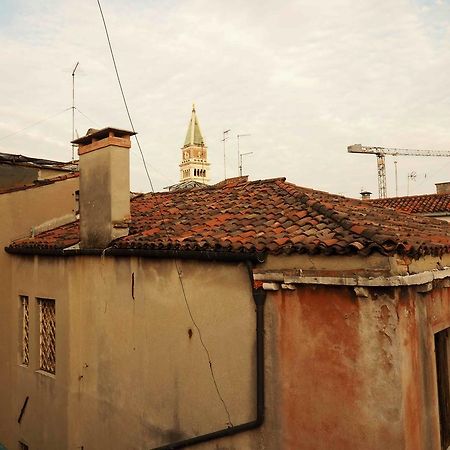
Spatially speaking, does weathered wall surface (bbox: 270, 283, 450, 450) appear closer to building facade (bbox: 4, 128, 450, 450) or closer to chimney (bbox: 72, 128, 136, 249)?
building facade (bbox: 4, 128, 450, 450)

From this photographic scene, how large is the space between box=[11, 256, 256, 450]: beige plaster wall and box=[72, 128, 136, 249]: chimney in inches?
19.0

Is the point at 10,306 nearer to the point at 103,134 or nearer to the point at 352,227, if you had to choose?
the point at 103,134

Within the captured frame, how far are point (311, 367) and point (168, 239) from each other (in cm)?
270

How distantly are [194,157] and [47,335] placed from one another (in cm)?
7978

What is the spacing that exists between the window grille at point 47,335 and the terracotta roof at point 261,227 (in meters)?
1.17

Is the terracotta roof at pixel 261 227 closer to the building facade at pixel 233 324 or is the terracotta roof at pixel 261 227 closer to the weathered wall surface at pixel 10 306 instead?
the building facade at pixel 233 324

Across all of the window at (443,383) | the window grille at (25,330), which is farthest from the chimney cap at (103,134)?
the window at (443,383)

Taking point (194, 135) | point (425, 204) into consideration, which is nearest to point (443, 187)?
point (425, 204)

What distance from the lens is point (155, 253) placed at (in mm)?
6117

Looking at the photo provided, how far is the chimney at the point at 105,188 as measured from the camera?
7199 millimetres

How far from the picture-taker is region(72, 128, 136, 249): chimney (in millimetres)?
7199

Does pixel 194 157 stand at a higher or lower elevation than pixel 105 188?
higher

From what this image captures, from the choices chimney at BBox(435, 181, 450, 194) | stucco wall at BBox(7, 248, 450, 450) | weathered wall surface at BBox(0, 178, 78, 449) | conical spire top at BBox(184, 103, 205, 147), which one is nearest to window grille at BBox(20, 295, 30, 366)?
weathered wall surface at BBox(0, 178, 78, 449)

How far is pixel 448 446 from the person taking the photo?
18.0ft
